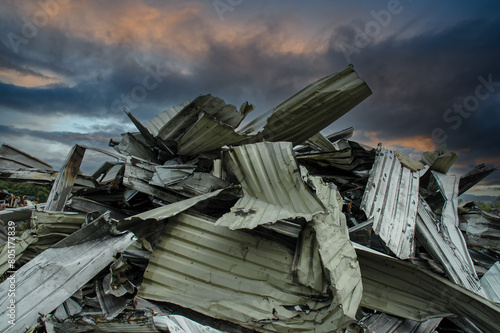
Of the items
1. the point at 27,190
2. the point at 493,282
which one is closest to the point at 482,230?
the point at 493,282

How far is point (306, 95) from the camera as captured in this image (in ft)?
8.84

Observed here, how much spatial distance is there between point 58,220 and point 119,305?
99 cm

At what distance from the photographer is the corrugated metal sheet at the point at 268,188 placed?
173 cm

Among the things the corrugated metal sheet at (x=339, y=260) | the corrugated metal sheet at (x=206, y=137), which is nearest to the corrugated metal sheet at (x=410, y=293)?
the corrugated metal sheet at (x=339, y=260)

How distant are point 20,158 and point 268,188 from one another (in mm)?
3310

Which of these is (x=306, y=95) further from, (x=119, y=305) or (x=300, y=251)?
(x=119, y=305)

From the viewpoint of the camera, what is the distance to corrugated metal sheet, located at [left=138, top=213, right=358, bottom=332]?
1672 millimetres

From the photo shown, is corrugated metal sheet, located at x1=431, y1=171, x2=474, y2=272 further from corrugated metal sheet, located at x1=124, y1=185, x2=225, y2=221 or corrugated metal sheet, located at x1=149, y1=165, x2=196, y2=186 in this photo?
corrugated metal sheet, located at x1=149, y1=165, x2=196, y2=186

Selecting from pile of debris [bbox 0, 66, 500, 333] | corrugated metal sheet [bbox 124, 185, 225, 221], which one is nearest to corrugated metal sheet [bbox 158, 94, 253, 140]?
pile of debris [bbox 0, 66, 500, 333]

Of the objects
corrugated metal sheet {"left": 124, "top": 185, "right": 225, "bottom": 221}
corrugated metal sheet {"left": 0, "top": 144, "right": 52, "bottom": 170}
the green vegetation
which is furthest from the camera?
the green vegetation

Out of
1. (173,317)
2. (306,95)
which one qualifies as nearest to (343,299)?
(173,317)

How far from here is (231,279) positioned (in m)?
1.80

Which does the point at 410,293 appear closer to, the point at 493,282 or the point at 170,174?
the point at 493,282

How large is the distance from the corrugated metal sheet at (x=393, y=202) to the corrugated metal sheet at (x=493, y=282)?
0.81 meters
